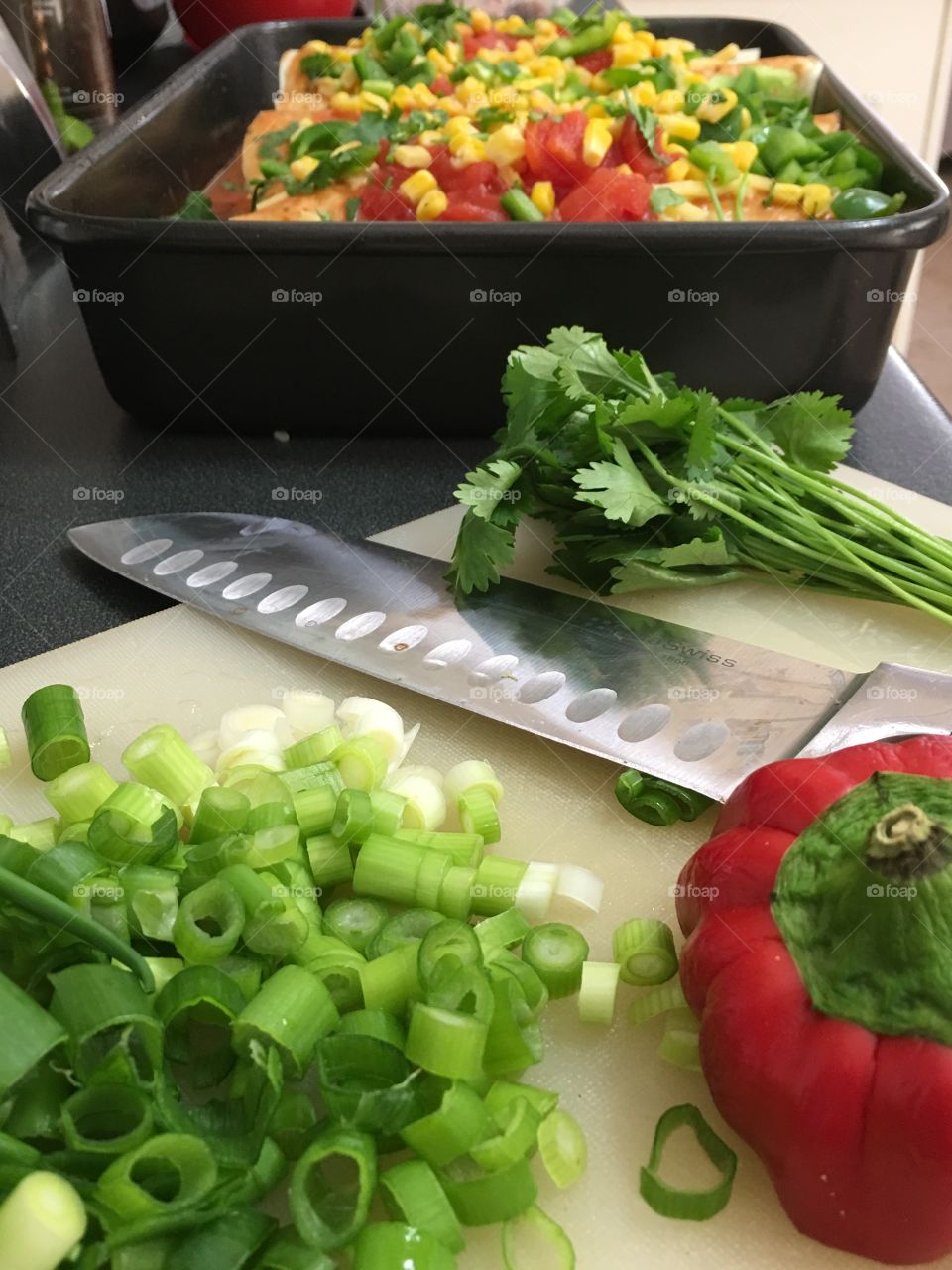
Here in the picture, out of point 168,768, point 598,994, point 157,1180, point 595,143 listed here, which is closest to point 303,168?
point 595,143

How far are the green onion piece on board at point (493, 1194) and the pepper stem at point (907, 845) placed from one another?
0.29 meters

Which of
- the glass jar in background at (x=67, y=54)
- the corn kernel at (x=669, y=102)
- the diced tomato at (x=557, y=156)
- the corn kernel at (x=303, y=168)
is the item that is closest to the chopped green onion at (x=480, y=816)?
the diced tomato at (x=557, y=156)

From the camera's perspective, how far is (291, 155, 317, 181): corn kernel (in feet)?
5.75

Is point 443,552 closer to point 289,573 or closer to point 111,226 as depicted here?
point 289,573

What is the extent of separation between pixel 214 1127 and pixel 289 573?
0.63 meters

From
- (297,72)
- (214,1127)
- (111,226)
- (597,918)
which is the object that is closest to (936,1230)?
(597,918)

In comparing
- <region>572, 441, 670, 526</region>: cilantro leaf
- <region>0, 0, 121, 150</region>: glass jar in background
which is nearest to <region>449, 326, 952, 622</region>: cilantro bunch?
<region>572, 441, 670, 526</region>: cilantro leaf

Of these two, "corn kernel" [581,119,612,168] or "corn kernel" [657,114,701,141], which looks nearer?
"corn kernel" [581,119,612,168]

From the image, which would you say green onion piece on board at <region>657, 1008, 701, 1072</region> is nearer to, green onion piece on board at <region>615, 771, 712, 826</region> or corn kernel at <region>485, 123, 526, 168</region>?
green onion piece on board at <region>615, 771, 712, 826</region>

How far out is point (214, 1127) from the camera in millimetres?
748

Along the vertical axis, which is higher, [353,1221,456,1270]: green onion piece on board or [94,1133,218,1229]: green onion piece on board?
[94,1133,218,1229]: green onion piece on board

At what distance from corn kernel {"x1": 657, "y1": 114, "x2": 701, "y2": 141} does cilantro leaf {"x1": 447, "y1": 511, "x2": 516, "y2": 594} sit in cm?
92

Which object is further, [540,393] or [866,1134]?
[540,393]

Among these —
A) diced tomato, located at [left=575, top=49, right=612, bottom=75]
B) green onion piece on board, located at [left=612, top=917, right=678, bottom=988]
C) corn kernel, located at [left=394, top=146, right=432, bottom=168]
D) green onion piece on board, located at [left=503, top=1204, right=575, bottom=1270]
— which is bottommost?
green onion piece on board, located at [left=503, top=1204, right=575, bottom=1270]
